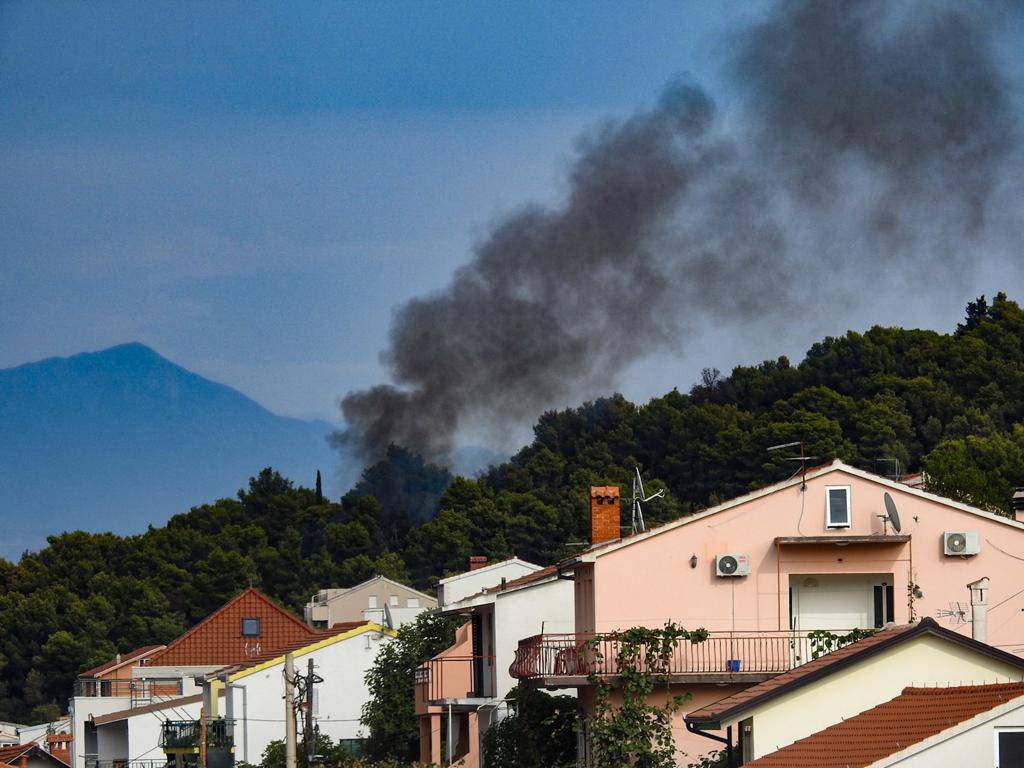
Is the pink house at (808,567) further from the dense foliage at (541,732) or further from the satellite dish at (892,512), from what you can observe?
the dense foliage at (541,732)

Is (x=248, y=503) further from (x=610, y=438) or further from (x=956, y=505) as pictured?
(x=956, y=505)

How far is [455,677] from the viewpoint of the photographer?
163 feet

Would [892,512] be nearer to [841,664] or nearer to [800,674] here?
[800,674]

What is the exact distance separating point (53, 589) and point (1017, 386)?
70.1m

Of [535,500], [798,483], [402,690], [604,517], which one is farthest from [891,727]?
[535,500]

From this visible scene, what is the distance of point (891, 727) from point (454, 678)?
Result: 90.4 feet

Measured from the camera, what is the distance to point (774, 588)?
40.9 metres

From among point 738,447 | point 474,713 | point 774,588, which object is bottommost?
point 474,713

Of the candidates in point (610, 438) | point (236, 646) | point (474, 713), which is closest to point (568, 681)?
point (474, 713)

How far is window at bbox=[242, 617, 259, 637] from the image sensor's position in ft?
305

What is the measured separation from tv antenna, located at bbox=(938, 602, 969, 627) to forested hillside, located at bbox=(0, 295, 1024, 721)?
Answer: 208ft

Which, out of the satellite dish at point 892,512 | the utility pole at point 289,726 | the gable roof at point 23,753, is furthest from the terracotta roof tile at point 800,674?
the gable roof at point 23,753

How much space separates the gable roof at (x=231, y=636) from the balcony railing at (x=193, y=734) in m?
26.4

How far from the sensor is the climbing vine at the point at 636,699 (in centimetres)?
3609
